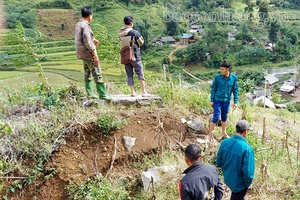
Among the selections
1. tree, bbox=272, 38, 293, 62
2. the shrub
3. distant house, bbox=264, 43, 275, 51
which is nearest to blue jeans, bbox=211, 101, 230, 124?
the shrub

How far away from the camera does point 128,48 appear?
508 cm

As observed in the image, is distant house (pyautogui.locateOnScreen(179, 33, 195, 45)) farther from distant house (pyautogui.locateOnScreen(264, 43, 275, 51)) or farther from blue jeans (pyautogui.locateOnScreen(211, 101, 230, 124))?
blue jeans (pyautogui.locateOnScreen(211, 101, 230, 124))

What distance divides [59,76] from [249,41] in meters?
33.4

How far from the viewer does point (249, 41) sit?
4753cm

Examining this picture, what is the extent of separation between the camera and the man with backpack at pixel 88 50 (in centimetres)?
460

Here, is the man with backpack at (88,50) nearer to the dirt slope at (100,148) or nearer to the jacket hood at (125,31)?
the jacket hood at (125,31)

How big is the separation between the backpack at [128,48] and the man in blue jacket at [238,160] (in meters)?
2.49

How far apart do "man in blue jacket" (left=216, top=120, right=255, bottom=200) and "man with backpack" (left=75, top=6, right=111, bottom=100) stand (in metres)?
2.55

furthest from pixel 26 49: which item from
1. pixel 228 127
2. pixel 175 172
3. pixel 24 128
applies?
pixel 228 127

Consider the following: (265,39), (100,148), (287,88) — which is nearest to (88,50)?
(100,148)

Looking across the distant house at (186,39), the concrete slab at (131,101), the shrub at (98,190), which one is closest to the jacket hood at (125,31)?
the concrete slab at (131,101)

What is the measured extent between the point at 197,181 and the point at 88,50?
298 centimetres

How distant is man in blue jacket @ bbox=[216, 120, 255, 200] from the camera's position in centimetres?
316

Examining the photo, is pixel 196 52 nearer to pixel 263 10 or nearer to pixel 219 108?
pixel 263 10
